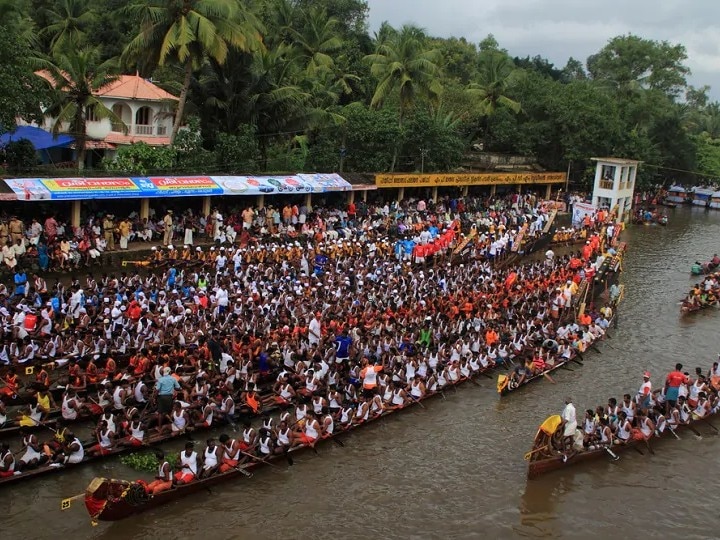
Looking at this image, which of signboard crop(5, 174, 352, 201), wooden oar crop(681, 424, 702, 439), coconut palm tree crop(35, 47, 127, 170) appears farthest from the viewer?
coconut palm tree crop(35, 47, 127, 170)

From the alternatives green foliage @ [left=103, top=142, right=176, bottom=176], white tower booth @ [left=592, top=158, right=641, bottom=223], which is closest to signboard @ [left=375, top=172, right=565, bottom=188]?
white tower booth @ [left=592, top=158, right=641, bottom=223]

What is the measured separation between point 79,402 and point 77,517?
2521 millimetres

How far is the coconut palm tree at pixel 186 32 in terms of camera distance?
26.2 meters

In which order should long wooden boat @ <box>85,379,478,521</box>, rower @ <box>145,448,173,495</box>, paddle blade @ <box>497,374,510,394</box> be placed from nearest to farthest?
1. long wooden boat @ <box>85,379,478,521</box>
2. rower @ <box>145,448,173,495</box>
3. paddle blade @ <box>497,374,510,394</box>

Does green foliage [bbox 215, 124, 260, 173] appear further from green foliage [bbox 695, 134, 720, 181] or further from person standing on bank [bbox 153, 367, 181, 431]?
green foliage [bbox 695, 134, 720, 181]

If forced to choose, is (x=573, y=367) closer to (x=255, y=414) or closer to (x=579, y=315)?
(x=579, y=315)

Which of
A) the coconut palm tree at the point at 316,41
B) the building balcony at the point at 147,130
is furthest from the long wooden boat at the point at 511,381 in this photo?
the coconut palm tree at the point at 316,41

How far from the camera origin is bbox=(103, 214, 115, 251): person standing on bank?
76.0 ft

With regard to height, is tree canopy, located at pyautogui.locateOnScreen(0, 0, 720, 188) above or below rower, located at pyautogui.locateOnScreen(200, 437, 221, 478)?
above

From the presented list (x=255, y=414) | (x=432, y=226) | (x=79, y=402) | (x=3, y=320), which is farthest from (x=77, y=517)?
(x=432, y=226)

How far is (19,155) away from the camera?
2431cm

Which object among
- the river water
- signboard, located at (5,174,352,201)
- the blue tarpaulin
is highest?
the blue tarpaulin

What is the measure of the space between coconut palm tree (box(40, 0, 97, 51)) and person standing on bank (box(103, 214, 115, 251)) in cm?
1590

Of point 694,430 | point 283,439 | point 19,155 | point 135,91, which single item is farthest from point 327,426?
point 135,91
